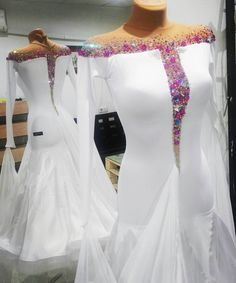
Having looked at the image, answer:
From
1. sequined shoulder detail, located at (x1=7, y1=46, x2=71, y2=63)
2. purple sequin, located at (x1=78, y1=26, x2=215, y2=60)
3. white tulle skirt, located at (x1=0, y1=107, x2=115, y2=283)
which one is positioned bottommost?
white tulle skirt, located at (x1=0, y1=107, x2=115, y2=283)

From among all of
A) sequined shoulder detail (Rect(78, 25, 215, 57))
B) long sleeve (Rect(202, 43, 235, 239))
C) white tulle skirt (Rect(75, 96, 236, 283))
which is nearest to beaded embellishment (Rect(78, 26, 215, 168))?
sequined shoulder detail (Rect(78, 25, 215, 57))

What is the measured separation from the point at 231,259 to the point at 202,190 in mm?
343

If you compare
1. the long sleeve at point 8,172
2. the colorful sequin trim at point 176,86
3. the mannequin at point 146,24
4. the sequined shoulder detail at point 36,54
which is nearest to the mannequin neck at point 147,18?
the mannequin at point 146,24

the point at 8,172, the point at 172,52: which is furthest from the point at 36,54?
the point at 172,52

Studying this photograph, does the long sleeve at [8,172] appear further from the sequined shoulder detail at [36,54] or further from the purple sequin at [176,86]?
the purple sequin at [176,86]

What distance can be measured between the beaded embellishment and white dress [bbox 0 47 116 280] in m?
0.66

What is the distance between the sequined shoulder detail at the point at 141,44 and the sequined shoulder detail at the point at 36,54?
67 centimetres

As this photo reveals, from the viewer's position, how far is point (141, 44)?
117 centimetres

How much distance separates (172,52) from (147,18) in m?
0.16

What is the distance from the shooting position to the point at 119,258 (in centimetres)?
131

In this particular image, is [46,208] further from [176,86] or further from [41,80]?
[176,86]

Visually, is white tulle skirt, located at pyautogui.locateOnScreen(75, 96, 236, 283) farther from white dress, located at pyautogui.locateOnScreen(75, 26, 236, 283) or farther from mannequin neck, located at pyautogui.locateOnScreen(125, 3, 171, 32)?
mannequin neck, located at pyautogui.locateOnScreen(125, 3, 171, 32)

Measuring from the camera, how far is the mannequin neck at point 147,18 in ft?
3.98

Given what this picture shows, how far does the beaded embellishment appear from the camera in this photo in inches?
44.8
